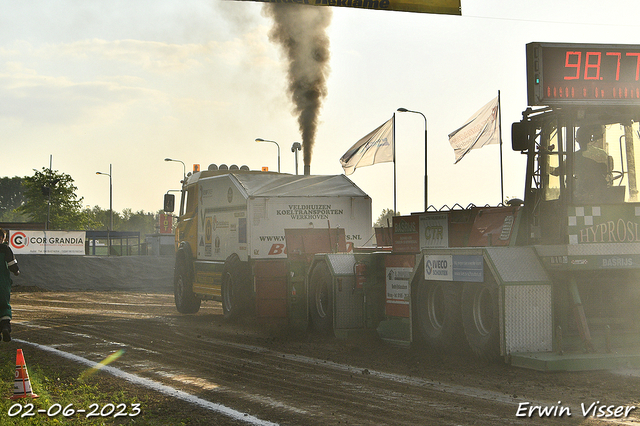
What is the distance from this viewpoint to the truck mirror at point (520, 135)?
10.3 metres

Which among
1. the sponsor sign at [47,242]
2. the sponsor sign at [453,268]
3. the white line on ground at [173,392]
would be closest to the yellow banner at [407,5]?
the sponsor sign at [453,268]

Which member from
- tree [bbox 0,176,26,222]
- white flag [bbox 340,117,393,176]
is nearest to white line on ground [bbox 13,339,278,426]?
white flag [bbox 340,117,393,176]

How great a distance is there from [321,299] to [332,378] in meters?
5.02

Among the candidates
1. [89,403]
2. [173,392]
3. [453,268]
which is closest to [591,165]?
[453,268]

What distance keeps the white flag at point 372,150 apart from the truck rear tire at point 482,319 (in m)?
20.3

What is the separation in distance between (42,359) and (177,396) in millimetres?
4110

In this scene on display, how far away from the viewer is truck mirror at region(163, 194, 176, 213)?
882 inches

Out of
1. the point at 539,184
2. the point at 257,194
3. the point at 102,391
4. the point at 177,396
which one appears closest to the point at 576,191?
the point at 539,184

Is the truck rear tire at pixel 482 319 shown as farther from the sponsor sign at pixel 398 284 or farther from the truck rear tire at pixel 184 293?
the truck rear tire at pixel 184 293

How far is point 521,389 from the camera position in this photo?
8.37m

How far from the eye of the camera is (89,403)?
8078mm

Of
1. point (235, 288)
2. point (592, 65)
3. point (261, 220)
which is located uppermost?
point (592, 65)

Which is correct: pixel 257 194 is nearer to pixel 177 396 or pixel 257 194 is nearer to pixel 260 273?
pixel 260 273

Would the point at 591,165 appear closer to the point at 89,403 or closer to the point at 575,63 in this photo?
the point at 575,63
